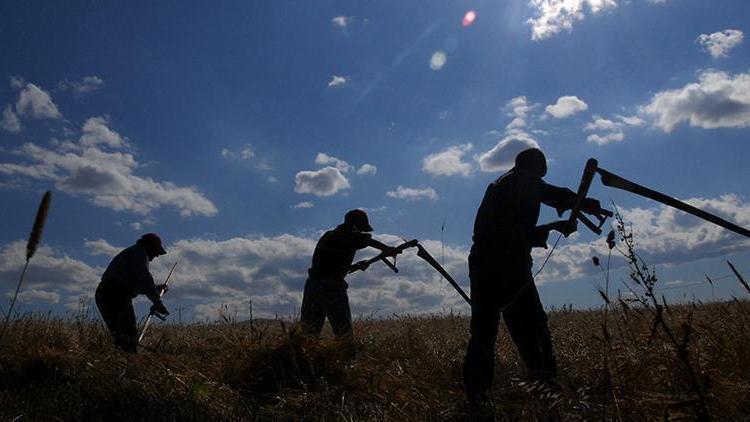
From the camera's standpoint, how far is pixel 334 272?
680cm

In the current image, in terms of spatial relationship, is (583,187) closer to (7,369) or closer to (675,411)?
(675,411)

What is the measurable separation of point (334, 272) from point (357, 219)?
0.73m

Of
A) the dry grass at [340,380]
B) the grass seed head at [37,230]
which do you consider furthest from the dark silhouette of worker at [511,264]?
the grass seed head at [37,230]

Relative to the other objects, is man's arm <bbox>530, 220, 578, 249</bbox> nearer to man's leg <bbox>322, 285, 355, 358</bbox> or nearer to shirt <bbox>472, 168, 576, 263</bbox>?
shirt <bbox>472, 168, 576, 263</bbox>

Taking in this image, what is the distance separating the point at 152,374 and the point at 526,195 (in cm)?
312

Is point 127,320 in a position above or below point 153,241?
below

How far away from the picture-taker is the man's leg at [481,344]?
4082 millimetres

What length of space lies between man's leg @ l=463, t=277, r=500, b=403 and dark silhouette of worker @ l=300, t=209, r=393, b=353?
8.28 ft

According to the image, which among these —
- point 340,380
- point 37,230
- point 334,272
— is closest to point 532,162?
point 340,380

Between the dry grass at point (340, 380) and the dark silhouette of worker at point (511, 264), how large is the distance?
0.32 meters

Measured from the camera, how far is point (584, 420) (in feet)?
8.48

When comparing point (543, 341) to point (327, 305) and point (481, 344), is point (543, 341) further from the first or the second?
point (327, 305)

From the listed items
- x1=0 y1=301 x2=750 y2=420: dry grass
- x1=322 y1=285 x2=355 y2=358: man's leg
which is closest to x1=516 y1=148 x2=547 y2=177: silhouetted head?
x1=0 y1=301 x2=750 y2=420: dry grass

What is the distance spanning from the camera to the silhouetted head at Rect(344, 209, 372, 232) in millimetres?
6958
